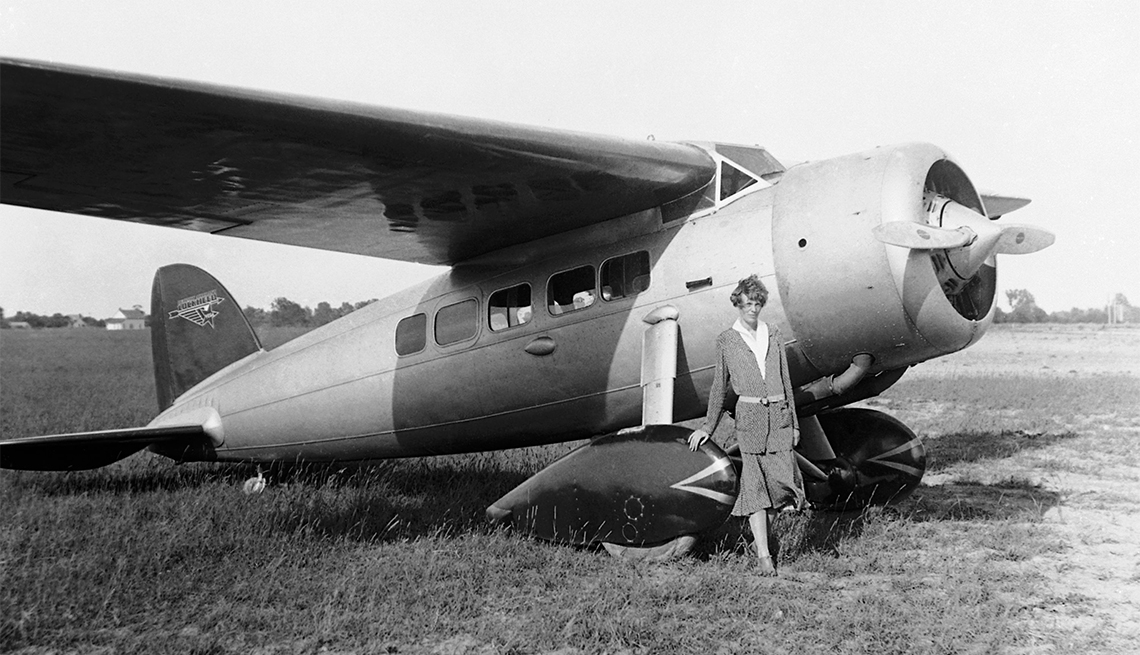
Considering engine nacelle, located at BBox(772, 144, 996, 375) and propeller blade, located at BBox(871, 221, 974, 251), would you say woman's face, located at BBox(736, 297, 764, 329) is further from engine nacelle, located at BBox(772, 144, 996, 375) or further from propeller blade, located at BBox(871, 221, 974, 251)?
propeller blade, located at BBox(871, 221, 974, 251)

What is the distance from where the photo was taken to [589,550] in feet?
17.6

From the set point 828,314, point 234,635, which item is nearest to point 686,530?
point 828,314

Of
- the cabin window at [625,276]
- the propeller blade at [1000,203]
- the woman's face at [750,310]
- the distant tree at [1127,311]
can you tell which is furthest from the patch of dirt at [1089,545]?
the distant tree at [1127,311]

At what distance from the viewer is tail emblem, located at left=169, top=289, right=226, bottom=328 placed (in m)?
8.86

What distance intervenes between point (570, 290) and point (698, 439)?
1717 mm

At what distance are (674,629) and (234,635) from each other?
2208 mm

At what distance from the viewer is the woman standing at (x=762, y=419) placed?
477 cm

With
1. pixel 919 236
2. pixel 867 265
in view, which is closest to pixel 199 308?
pixel 867 265

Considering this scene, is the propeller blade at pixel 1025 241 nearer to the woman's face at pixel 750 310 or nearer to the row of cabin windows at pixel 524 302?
the woman's face at pixel 750 310

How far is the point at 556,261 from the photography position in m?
6.14

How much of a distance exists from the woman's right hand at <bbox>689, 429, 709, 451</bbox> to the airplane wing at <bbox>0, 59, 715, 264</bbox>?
1.77 m

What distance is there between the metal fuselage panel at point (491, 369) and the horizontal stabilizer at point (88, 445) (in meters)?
0.36

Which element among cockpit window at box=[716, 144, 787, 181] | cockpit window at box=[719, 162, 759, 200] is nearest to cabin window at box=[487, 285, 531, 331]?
cockpit window at box=[719, 162, 759, 200]

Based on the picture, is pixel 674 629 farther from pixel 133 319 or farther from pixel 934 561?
pixel 133 319
